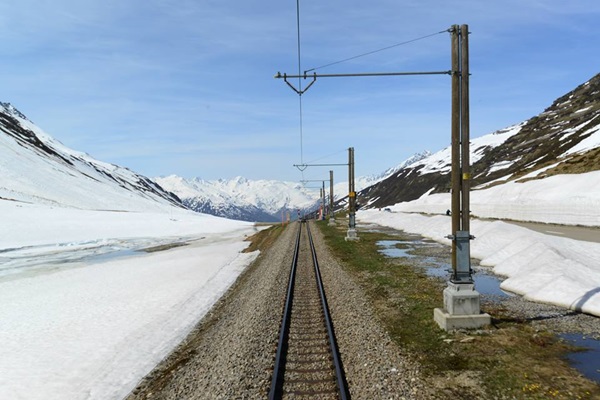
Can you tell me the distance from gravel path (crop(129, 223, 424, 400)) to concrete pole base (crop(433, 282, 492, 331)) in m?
1.76

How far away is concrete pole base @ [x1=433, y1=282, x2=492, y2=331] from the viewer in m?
11.2

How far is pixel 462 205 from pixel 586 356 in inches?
172

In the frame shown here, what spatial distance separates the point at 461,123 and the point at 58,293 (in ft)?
69.6

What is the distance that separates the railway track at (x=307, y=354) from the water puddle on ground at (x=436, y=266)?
12.8 ft

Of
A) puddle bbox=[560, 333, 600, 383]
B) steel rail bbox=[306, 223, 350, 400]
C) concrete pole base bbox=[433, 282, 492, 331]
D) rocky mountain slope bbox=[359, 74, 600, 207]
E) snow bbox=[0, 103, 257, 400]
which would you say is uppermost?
rocky mountain slope bbox=[359, 74, 600, 207]

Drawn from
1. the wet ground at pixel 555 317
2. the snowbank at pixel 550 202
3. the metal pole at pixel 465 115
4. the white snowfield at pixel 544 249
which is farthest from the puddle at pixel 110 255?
the snowbank at pixel 550 202

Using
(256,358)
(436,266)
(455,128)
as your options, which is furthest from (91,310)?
(436,266)

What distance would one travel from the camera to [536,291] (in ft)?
47.6

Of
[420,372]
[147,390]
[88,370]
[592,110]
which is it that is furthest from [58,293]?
[592,110]

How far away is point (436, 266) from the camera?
22562 millimetres

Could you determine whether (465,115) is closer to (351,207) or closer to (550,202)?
(351,207)

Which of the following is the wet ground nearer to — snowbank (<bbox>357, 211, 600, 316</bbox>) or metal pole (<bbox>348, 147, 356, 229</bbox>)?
snowbank (<bbox>357, 211, 600, 316</bbox>)

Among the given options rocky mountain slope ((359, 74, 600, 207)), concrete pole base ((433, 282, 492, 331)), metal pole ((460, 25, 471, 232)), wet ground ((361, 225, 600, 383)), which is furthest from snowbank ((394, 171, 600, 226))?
rocky mountain slope ((359, 74, 600, 207))

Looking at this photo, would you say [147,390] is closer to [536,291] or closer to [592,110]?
[536,291]
